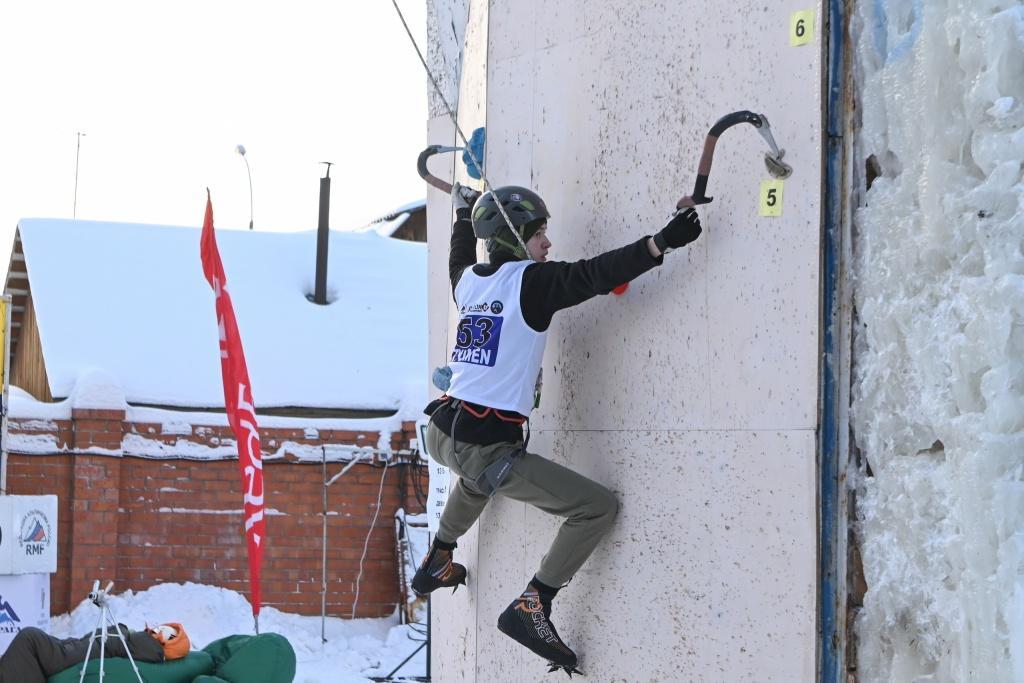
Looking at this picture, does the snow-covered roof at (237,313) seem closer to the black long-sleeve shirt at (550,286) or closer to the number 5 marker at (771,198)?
the black long-sleeve shirt at (550,286)

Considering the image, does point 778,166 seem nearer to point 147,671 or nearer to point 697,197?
point 697,197

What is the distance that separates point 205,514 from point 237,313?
345 cm

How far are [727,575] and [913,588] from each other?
615 millimetres

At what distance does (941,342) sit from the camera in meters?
2.96

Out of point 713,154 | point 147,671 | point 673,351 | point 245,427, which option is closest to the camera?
point 713,154

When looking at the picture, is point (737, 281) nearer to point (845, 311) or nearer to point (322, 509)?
point (845, 311)

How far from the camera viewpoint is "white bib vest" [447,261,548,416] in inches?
157

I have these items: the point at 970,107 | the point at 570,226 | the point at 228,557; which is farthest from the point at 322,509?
the point at 970,107

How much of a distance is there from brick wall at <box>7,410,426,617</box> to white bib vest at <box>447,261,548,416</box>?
853 centimetres

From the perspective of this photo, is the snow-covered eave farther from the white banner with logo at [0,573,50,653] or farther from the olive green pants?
the olive green pants

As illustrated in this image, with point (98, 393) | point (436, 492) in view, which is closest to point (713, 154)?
point (436, 492)

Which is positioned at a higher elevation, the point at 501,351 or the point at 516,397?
the point at 501,351

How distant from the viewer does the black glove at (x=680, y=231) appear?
11.3 ft

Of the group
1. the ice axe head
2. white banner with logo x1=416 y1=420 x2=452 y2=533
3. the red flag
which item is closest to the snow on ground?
the red flag
